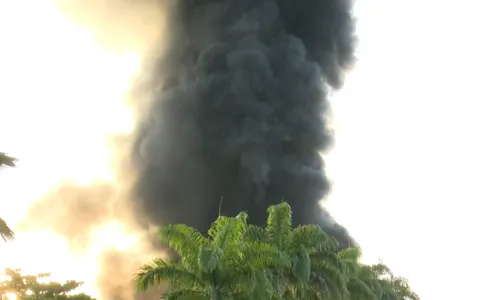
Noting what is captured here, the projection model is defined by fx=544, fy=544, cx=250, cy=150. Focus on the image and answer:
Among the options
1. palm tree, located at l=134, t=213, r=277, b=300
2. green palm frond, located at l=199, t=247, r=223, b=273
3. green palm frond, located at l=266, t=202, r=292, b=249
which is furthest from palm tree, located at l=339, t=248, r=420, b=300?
green palm frond, located at l=199, t=247, r=223, b=273

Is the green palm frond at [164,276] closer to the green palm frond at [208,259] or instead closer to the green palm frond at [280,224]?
the green palm frond at [208,259]

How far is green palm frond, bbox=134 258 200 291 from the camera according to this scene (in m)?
19.8

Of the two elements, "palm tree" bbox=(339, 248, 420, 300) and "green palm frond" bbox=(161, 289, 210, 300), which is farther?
"palm tree" bbox=(339, 248, 420, 300)

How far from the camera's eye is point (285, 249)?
964 inches

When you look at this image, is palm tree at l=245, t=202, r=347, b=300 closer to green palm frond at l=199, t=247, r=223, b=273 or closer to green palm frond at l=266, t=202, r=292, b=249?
green palm frond at l=266, t=202, r=292, b=249

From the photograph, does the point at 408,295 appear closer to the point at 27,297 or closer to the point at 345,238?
the point at 345,238

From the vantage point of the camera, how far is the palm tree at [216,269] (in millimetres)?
19609

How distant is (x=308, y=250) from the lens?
24562mm

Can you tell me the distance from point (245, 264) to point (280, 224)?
5668mm

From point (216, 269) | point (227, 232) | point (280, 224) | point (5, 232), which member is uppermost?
point (280, 224)

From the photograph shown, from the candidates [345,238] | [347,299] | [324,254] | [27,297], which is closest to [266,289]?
[324,254]

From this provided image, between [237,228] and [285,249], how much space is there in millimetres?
4658

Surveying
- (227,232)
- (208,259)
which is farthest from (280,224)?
(208,259)

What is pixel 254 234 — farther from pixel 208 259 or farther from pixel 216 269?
pixel 208 259
